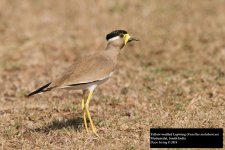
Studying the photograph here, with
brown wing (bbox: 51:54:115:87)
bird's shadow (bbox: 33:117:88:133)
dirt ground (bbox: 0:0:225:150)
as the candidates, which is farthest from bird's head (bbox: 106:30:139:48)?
bird's shadow (bbox: 33:117:88:133)

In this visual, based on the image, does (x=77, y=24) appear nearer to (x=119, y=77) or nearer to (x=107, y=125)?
(x=119, y=77)

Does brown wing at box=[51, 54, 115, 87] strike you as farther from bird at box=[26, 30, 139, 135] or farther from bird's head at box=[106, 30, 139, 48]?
bird's head at box=[106, 30, 139, 48]

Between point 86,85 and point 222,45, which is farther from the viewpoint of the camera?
point 222,45

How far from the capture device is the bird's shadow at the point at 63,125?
7.46 m

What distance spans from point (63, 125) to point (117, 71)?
3086mm

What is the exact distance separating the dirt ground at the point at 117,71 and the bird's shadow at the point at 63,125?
14mm

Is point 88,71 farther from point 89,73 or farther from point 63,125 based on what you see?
point 63,125

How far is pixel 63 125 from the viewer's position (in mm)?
7660

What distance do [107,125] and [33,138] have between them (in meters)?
0.99

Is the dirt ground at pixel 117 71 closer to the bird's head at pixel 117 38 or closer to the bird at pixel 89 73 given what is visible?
the bird at pixel 89 73

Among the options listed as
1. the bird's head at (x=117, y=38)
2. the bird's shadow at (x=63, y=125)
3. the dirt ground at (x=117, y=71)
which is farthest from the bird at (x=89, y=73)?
the dirt ground at (x=117, y=71)

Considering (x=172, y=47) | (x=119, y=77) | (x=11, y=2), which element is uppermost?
(x=11, y=2)

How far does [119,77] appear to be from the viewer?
33.3 feet

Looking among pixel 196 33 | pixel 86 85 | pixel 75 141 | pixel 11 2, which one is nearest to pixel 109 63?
pixel 86 85
